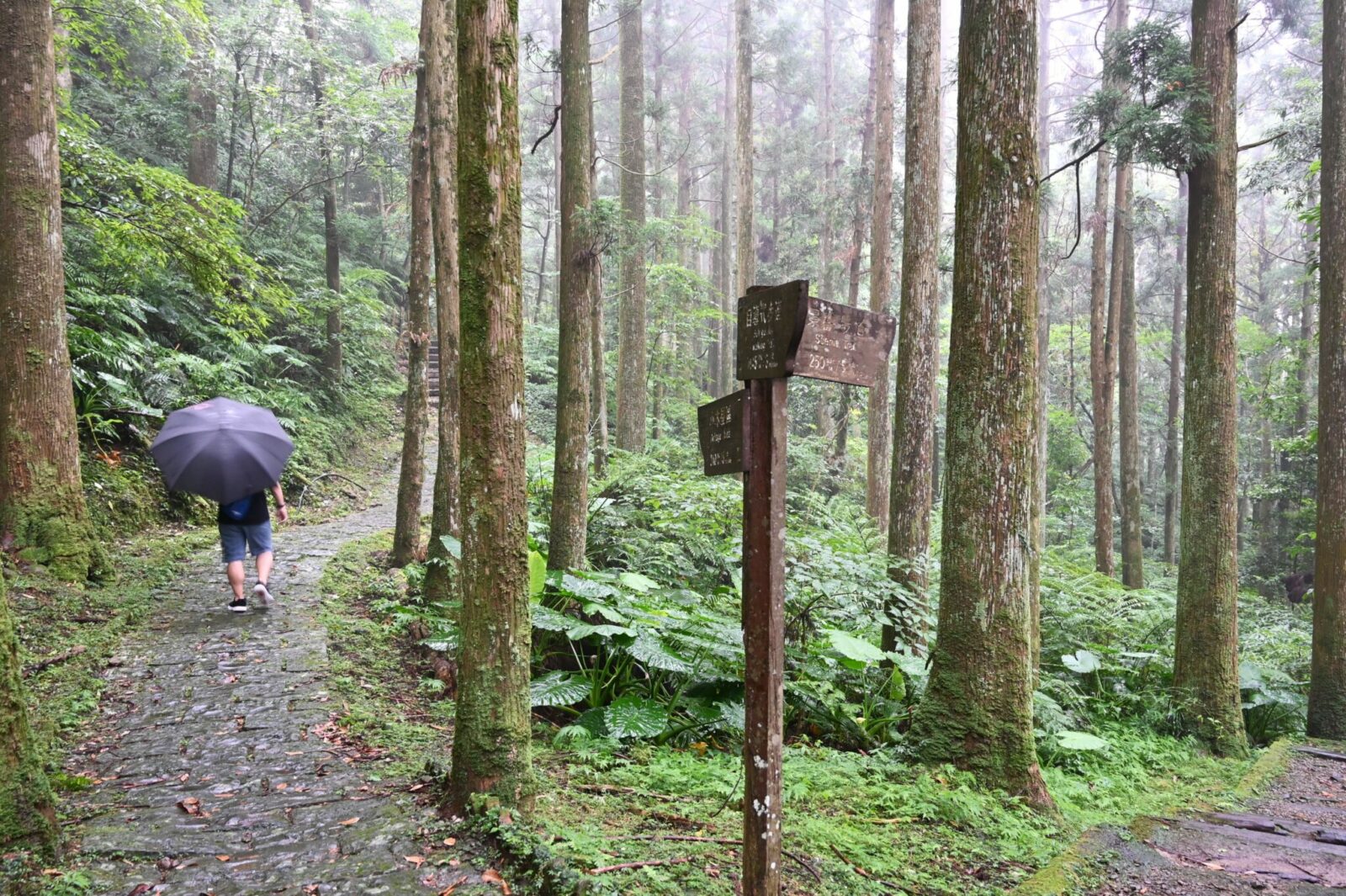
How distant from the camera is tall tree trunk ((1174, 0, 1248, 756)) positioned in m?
7.77

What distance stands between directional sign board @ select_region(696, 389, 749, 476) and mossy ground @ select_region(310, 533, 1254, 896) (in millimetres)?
1787

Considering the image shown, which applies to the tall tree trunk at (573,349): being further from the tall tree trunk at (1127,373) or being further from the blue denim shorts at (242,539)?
the tall tree trunk at (1127,373)

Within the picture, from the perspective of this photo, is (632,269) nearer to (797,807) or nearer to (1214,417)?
(1214,417)

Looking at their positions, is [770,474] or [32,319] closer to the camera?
[770,474]

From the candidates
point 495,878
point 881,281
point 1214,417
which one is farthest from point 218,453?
point 881,281

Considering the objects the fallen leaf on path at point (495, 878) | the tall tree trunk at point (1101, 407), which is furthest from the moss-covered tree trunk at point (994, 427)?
the tall tree trunk at point (1101, 407)

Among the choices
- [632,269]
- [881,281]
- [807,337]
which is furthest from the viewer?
[632,269]

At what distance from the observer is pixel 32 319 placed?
23.4 feet

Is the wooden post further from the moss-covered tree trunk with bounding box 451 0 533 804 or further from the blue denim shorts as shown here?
the blue denim shorts

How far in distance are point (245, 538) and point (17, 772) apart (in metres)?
4.39

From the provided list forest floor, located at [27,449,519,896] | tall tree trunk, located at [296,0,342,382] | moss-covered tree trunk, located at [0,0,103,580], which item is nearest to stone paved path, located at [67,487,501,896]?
forest floor, located at [27,449,519,896]

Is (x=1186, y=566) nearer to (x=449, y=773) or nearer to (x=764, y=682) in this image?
(x=764, y=682)

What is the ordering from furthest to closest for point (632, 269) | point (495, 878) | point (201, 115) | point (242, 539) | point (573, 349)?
1. point (201, 115)
2. point (632, 269)
3. point (242, 539)
4. point (573, 349)
5. point (495, 878)

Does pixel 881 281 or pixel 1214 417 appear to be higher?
pixel 881 281
